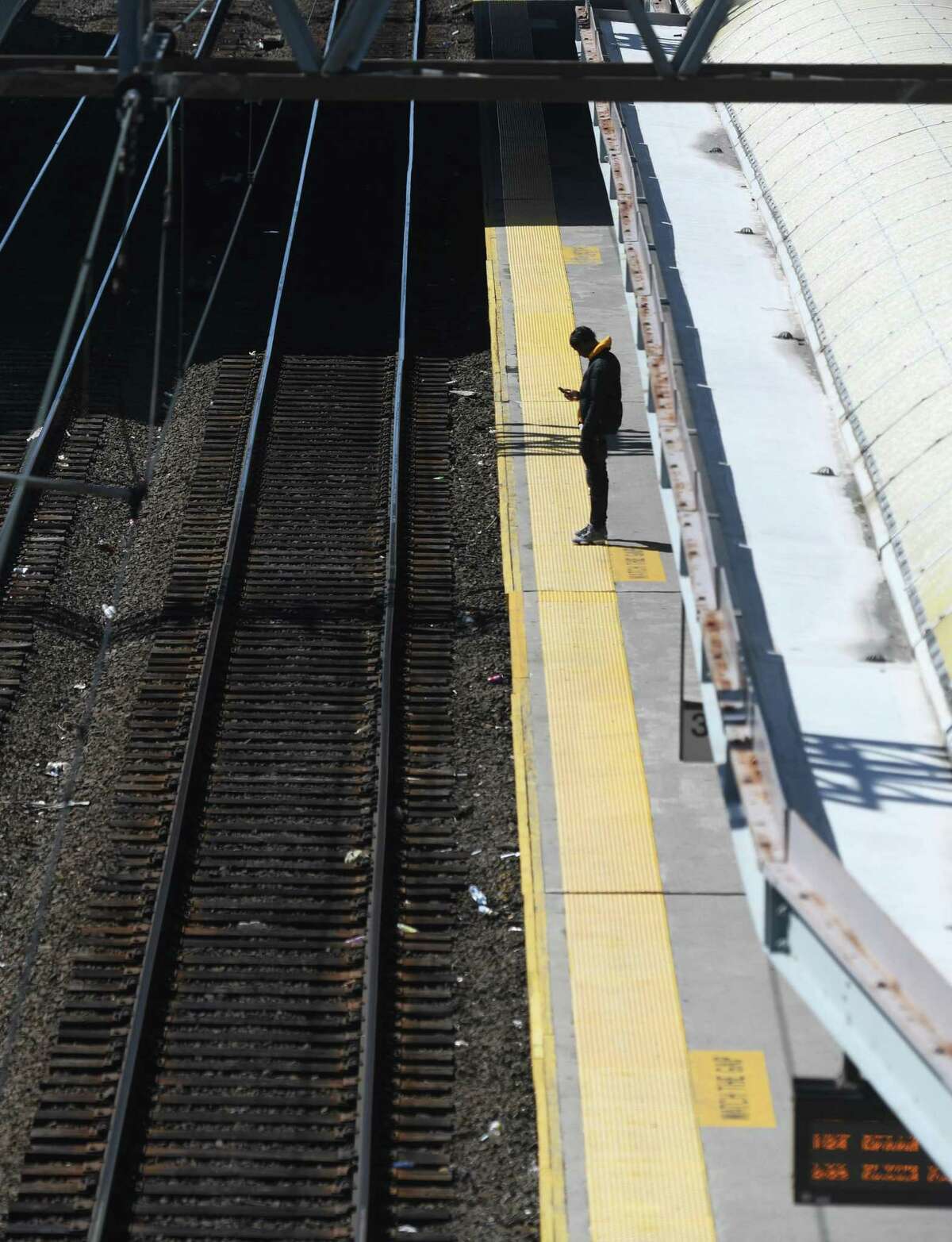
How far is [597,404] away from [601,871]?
14.9 feet

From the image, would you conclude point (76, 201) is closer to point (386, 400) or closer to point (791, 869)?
point (386, 400)

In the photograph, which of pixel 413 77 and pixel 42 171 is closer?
pixel 413 77

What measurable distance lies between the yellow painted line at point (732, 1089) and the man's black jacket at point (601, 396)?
6.04 meters

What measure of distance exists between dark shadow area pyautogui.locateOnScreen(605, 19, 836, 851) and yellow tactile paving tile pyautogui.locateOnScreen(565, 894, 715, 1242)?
5.90 feet

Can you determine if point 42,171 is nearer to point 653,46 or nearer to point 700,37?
point 700,37

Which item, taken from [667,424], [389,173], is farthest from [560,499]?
[389,173]

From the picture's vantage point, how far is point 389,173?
2308cm

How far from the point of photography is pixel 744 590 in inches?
413

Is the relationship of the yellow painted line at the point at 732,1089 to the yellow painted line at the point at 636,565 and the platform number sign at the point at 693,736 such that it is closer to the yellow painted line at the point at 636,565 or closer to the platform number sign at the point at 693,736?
the platform number sign at the point at 693,736

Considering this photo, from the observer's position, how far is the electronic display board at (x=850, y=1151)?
7.05 meters

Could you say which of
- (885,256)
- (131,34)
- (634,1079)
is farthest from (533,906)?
(885,256)

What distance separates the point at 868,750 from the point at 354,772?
4.15m

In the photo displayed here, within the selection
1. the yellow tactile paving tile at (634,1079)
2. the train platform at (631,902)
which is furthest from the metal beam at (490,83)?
the yellow tactile paving tile at (634,1079)

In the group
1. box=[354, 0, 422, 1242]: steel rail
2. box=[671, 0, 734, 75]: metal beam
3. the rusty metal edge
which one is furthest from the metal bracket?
box=[671, 0, 734, 75]: metal beam
